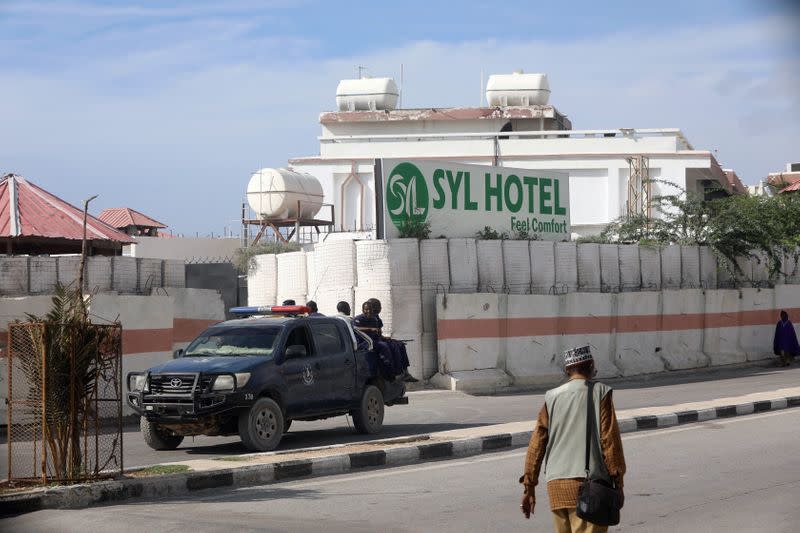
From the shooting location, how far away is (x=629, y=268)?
2812 cm

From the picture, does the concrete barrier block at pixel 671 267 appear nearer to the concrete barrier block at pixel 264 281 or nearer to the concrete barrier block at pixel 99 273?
the concrete barrier block at pixel 264 281

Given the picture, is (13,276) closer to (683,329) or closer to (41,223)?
(41,223)

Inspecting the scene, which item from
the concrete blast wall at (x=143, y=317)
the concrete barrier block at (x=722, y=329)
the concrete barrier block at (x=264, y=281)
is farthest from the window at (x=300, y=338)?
the concrete barrier block at (x=722, y=329)

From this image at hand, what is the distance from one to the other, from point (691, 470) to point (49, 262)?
1021cm

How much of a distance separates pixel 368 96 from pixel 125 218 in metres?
18.6

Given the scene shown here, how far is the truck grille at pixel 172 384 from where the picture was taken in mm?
13789

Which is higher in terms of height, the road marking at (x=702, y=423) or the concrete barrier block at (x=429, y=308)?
the concrete barrier block at (x=429, y=308)

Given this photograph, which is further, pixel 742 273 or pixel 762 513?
pixel 742 273

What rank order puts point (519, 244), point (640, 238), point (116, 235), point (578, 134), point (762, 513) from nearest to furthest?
point (762, 513), point (116, 235), point (519, 244), point (640, 238), point (578, 134)

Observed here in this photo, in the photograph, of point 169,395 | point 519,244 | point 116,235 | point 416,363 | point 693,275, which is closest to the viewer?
point 169,395

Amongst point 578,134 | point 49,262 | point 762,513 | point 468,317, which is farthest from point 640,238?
point 578,134

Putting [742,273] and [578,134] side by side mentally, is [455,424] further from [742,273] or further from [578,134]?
[578,134]

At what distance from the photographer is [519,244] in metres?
25.2

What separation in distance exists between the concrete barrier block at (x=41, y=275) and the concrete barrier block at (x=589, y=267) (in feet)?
43.4
